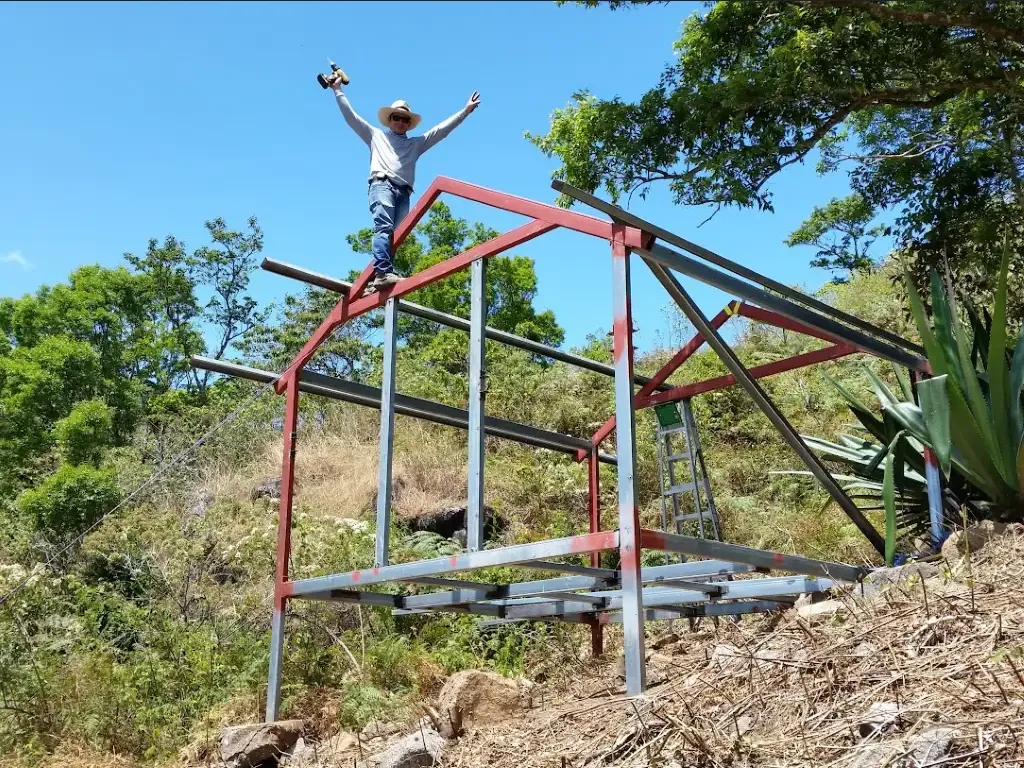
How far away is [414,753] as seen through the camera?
437cm

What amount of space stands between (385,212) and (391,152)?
0.46 meters

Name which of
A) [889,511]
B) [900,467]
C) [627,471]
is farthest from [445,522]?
[627,471]

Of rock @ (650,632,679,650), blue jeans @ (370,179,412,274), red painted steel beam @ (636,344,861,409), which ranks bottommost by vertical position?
rock @ (650,632,679,650)

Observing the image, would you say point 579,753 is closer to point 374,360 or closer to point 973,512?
point 973,512

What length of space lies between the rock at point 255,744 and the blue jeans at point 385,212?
2.95 metres

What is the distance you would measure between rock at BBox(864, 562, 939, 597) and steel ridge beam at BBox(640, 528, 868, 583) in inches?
10.8

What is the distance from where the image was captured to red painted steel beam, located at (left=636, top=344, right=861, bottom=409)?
19.9 ft

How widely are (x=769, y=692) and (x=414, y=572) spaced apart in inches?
83.7

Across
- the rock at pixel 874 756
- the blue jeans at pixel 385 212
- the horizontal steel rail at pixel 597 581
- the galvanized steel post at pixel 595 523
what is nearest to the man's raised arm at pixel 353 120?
the blue jeans at pixel 385 212

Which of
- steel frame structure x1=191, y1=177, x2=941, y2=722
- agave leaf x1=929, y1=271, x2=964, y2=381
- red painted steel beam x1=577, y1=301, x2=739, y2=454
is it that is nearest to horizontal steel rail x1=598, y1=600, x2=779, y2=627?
steel frame structure x1=191, y1=177, x2=941, y2=722

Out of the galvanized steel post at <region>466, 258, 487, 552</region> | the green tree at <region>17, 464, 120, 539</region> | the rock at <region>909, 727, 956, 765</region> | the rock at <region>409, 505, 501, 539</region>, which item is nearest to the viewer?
the rock at <region>909, 727, 956, 765</region>

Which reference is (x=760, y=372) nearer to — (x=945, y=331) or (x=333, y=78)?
(x=945, y=331)

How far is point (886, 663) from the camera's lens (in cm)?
345

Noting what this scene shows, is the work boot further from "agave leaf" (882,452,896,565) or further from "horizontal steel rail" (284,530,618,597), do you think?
"agave leaf" (882,452,896,565)
